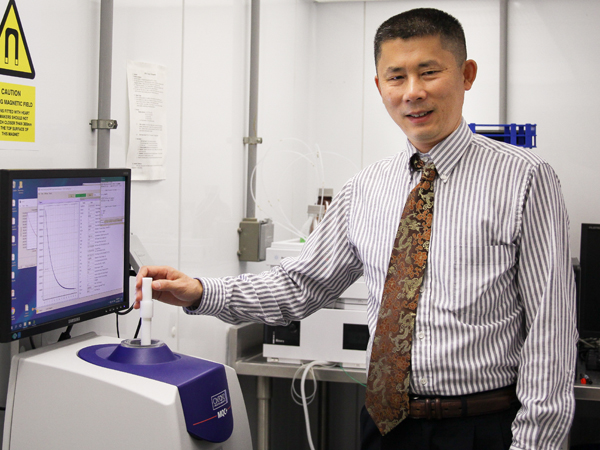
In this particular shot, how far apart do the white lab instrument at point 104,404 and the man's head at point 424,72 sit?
627 mm

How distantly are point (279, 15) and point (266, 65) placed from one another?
10.9 inches

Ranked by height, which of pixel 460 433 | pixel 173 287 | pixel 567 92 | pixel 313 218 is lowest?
pixel 460 433

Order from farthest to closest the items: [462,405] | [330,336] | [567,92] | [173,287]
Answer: [567,92] < [330,336] < [173,287] < [462,405]

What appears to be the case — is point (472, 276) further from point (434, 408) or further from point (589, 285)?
point (589, 285)

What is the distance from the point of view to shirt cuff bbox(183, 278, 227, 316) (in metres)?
1.45

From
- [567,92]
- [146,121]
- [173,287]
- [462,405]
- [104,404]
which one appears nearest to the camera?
[104,404]

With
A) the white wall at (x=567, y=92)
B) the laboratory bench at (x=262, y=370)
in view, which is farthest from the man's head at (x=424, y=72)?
the white wall at (x=567, y=92)

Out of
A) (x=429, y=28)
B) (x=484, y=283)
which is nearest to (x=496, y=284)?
(x=484, y=283)

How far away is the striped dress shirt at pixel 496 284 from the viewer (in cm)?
122

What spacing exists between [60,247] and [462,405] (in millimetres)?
825

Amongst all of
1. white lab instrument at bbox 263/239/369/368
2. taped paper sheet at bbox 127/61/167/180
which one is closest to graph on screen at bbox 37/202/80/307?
taped paper sheet at bbox 127/61/167/180

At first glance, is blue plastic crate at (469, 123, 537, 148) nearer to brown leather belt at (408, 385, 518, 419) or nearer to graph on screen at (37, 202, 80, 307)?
brown leather belt at (408, 385, 518, 419)

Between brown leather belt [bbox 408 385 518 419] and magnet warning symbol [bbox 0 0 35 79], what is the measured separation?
1022 millimetres

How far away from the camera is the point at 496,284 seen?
1.26 metres
